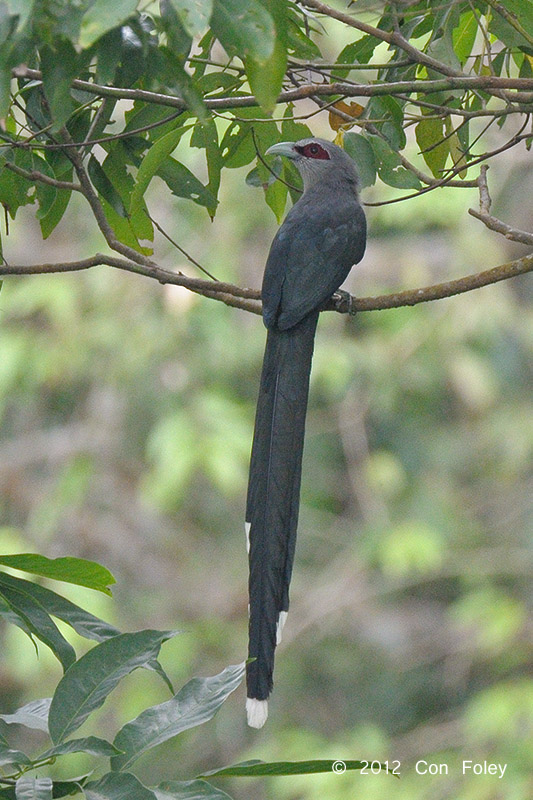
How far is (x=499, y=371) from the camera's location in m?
6.12

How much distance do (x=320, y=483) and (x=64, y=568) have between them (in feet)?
15.5

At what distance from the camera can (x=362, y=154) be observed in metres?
1.93

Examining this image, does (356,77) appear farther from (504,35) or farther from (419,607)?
(419,607)

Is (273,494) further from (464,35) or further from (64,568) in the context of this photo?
(464,35)

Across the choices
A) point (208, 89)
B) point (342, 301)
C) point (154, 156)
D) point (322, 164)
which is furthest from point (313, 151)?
point (154, 156)

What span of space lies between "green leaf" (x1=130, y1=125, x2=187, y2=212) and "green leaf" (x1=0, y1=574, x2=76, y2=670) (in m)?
0.69

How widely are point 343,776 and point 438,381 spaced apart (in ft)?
7.62

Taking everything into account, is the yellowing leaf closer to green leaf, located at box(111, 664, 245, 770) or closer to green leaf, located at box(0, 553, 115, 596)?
green leaf, located at box(0, 553, 115, 596)

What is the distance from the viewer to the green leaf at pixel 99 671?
1.28 meters

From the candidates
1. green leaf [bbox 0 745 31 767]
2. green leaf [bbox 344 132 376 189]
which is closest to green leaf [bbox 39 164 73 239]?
green leaf [bbox 344 132 376 189]

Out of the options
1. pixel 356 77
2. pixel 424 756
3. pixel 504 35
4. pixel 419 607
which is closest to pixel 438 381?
pixel 419 607

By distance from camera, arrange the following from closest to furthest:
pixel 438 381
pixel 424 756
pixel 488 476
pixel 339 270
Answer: pixel 339 270
pixel 424 756
pixel 438 381
pixel 488 476

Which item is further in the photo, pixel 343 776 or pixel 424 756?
pixel 424 756

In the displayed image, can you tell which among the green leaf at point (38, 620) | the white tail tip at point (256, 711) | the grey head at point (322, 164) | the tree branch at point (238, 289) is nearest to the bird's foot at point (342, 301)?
the tree branch at point (238, 289)
